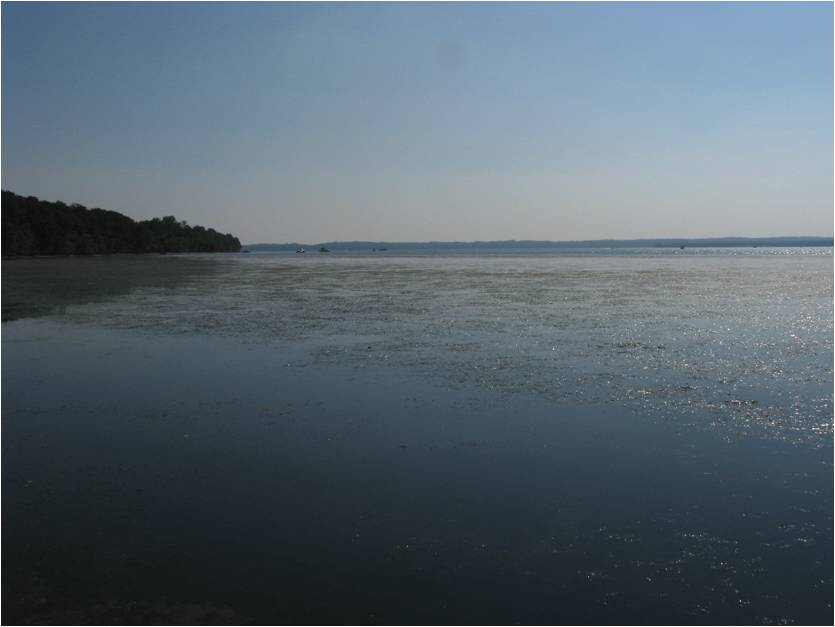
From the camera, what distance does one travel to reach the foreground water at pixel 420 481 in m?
3.94

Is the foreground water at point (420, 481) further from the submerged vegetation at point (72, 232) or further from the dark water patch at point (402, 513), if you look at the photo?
the submerged vegetation at point (72, 232)

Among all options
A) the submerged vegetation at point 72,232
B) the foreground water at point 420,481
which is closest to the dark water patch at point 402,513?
the foreground water at point 420,481

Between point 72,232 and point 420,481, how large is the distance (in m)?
88.5

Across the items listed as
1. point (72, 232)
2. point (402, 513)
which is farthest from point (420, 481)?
point (72, 232)

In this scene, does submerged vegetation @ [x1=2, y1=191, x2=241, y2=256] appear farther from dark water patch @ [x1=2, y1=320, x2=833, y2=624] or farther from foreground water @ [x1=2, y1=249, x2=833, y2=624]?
dark water patch @ [x1=2, y1=320, x2=833, y2=624]

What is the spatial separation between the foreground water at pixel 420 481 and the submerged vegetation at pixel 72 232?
72113mm

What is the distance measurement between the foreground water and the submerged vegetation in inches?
2839

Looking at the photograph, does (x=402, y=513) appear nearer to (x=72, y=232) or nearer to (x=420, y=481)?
(x=420, y=481)

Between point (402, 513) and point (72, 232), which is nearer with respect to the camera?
point (402, 513)

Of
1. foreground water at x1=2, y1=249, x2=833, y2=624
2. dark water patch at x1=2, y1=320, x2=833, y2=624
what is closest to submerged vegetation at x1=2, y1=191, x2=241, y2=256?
foreground water at x1=2, y1=249, x2=833, y2=624

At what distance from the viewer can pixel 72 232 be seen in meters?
82.8

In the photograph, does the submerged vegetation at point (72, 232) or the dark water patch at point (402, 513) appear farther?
the submerged vegetation at point (72, 232)

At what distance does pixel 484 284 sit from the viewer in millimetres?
30297

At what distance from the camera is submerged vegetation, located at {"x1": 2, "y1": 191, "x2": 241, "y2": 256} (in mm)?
74625
